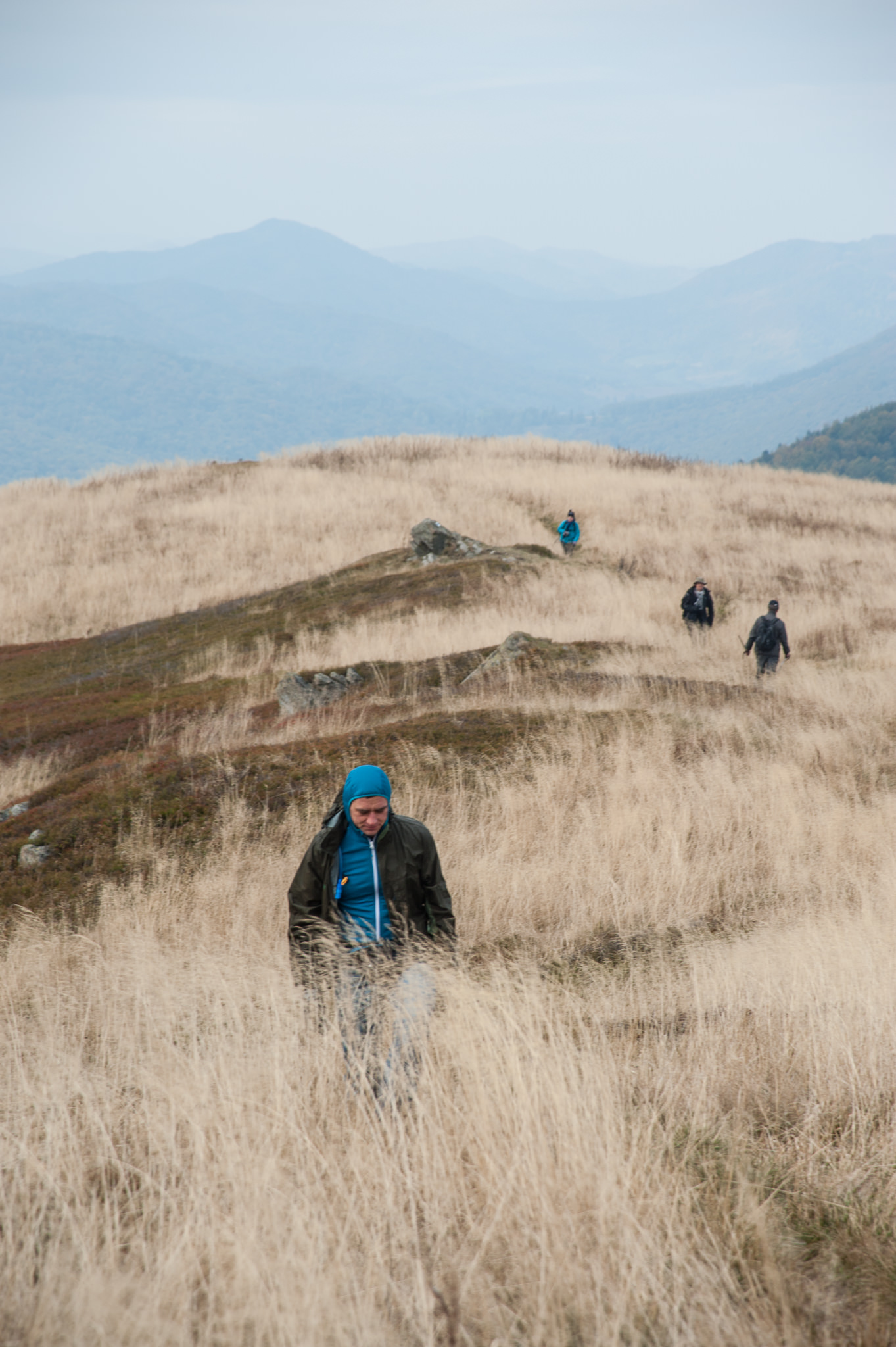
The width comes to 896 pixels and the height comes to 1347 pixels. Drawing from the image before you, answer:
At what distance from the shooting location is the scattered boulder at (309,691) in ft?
35.8

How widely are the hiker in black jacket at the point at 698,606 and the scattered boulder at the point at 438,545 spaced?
19.2ft

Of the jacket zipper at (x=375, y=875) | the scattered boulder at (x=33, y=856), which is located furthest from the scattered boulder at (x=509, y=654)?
the jacket zipper at (x=375, y=875)

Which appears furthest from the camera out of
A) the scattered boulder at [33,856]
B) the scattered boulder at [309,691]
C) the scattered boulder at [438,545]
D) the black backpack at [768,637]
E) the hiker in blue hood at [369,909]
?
the scattered boulder at [438,545]

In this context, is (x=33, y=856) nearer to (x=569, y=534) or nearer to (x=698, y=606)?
(x=698, y=606)

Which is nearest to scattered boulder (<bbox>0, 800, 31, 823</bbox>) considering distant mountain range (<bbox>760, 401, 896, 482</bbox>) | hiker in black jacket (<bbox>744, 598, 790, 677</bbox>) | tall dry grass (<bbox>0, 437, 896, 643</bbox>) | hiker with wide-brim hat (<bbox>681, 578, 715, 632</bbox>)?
hiker in black jacket (<bbox>744, 598, 790, 677</bbox>)

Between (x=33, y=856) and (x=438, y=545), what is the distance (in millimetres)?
13834

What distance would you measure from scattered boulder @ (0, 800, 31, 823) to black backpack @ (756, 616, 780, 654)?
991cm

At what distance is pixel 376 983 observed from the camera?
347 cm

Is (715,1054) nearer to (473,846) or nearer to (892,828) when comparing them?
(473,846)

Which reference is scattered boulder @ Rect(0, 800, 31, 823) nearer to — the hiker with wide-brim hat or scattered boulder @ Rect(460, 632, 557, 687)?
scattered boulder @ Rect(460, 632, 557, 687)

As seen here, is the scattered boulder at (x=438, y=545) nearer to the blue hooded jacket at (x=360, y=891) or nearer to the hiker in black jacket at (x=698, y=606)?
the hiker in black jacket at (x=698, y=606)

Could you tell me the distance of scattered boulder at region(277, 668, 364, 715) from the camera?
10.9 meters

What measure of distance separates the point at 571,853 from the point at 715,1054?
8.75ft

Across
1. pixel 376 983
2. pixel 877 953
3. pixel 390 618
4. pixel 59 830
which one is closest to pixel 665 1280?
pixel 376 983
